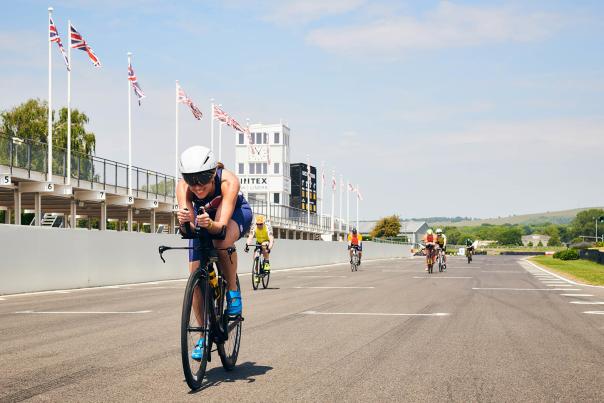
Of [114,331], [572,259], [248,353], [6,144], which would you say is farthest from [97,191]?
[572,259]

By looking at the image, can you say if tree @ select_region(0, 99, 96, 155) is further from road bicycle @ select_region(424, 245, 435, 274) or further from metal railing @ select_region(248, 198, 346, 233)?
road bicycle @ select_region(424, 245, 435, 274)

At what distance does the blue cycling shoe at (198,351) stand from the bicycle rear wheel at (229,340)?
44cm

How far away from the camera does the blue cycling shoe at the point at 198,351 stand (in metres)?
5.95

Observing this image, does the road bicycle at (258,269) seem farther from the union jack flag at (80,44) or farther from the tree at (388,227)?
the tree at (388,227)

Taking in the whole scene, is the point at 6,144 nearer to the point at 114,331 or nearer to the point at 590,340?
the point at 114,331

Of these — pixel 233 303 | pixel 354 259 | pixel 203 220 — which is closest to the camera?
pixel 203 220

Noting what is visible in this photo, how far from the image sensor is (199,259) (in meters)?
6.33

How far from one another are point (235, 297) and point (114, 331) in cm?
368

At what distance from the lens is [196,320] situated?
19.8ft

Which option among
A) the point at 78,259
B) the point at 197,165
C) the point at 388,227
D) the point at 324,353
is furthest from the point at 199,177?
the point at 388,227

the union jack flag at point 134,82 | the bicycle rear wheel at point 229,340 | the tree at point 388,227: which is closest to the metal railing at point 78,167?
the union jack flag at point 134,82

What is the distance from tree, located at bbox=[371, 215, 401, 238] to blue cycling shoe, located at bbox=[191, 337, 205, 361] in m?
153

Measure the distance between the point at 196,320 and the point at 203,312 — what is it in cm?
8

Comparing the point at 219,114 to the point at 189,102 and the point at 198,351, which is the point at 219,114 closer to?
the point at 189,102
